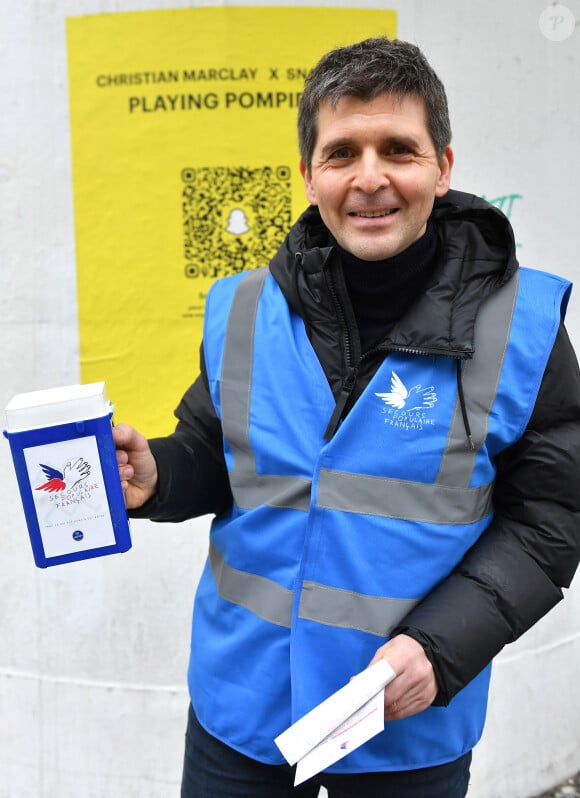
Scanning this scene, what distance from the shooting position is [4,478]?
2594mm

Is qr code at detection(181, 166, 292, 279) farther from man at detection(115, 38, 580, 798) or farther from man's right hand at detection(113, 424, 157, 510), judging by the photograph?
man's right hand at detection(113, 424, 157, 510)

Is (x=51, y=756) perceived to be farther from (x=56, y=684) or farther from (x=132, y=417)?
(x=132, y=417)

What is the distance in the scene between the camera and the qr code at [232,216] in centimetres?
241

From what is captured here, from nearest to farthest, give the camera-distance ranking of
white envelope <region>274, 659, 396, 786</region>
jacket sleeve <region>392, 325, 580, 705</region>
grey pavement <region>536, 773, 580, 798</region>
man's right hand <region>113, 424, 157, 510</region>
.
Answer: white envelope <region>274, 659, 396, 786</region> → jacket sleeve <region>392, 325, 580, 705</region> → man's right hand <region>113, 424, 157, 510</region> → grey pavement <region>536, 773, 580, 798</region>

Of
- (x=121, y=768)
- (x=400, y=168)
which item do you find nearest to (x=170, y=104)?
(x=400, y=168)

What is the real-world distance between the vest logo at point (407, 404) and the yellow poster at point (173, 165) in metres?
1.14

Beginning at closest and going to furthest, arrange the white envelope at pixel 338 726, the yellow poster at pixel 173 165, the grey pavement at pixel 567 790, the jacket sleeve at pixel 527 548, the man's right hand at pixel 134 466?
1. the white envelope at pixel 338 726
2. the jacket sleeve at pixel 527 548
3. the man's right hand at pixel 134 466
4. the yellow poster at pixel 173 165
5. the grey pavement at pixel 567 790

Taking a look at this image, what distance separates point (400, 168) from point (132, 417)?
1.34m

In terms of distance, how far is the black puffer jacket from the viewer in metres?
1.37

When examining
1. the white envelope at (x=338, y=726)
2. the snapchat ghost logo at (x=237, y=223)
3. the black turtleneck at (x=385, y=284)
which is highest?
the snapchat ghost logo at (x=237, y=223)

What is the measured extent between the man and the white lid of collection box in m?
0.11

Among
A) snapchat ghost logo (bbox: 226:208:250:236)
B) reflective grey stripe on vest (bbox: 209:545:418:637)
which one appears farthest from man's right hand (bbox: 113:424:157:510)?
snapchat ghost logo (bbox: 226:208:250:236)

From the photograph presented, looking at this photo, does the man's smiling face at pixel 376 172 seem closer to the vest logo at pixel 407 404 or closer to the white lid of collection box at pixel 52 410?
the vest logo at pixel 407 404

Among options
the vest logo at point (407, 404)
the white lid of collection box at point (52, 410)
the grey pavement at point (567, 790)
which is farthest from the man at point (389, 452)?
the grey pavement at point (567, 790)
